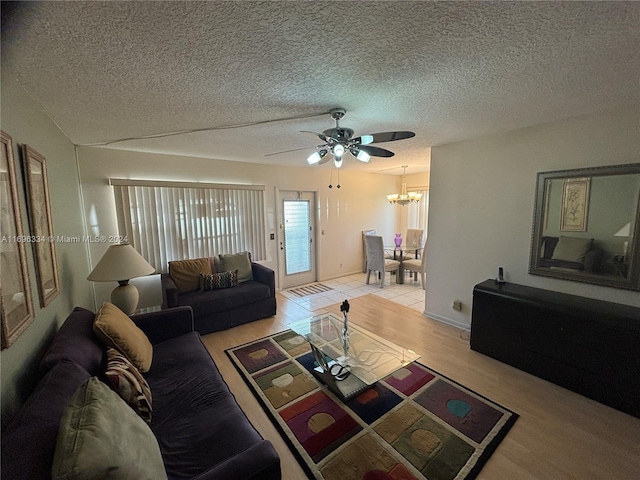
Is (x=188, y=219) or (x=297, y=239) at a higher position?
(x=188, y=219)

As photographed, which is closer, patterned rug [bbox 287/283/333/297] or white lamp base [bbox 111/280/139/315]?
white lamp base [bbox 111/280/139/315]

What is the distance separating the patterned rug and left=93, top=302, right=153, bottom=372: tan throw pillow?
121 inches

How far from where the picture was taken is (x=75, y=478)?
29.1 inches

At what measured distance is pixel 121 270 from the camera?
242 centimetres

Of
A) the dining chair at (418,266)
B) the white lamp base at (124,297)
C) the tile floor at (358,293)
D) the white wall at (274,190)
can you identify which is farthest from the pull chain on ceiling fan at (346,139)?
the dining chair at (418,266)

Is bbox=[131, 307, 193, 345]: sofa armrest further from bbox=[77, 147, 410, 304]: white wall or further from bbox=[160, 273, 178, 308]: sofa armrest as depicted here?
bbox=[77, 147, 410, 304]: white wall

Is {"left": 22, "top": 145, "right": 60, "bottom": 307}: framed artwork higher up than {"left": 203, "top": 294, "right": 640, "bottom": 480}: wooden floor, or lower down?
higher up

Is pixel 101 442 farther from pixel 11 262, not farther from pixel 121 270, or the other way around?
pixel 121 270

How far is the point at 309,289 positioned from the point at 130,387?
3.79m

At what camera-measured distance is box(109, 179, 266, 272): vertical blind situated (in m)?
3.54

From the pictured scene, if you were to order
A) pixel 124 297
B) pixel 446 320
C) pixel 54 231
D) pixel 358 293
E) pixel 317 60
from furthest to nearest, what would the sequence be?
pixel 358 293 → pixel 446 320 → pixel 124 297 → pixel 54 231 → pixel 317 60

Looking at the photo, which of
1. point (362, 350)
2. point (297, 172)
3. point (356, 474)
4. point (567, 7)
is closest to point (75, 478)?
point (356, 474)

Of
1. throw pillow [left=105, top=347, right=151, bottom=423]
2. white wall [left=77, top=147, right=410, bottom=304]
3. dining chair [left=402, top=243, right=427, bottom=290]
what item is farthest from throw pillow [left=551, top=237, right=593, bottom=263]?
white wall [left=77, top=147, right=410, bottom=304]

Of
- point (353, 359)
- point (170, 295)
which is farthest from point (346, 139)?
point (170, 295)
